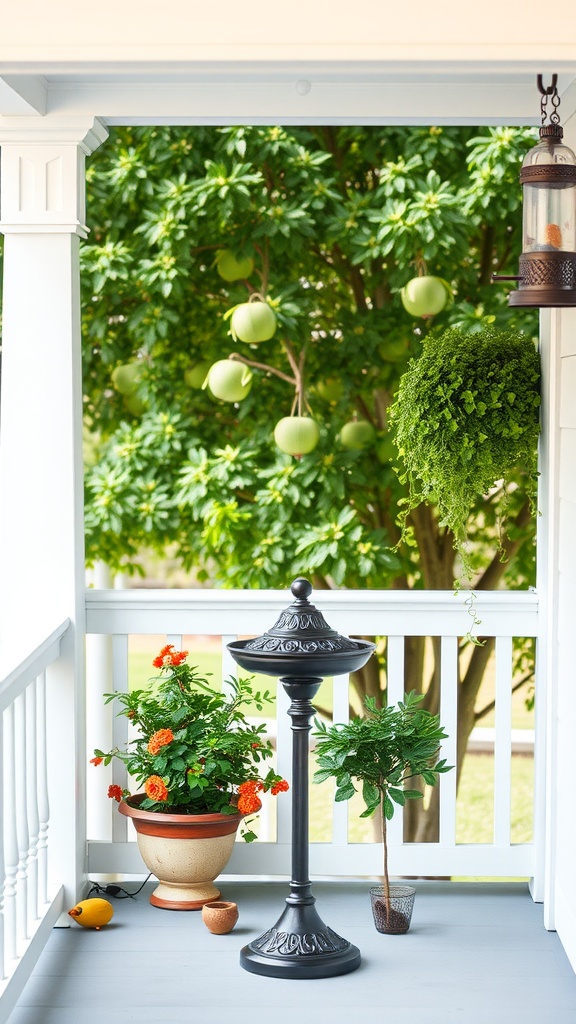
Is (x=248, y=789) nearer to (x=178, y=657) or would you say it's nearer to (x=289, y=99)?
(x=178, y=657)

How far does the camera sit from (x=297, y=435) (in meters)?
4.16

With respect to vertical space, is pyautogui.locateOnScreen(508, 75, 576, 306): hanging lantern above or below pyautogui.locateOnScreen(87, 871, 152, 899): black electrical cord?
above

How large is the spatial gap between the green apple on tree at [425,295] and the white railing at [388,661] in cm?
102

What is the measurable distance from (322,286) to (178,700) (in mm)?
2236

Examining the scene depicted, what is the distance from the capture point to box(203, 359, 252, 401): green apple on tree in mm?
4125

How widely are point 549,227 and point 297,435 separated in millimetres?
1569

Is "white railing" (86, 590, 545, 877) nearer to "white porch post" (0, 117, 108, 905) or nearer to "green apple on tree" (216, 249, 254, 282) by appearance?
"white porch post" (0, 117, 108, 905)

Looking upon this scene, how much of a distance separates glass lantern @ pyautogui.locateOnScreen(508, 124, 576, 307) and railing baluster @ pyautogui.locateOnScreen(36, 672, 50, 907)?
168cm

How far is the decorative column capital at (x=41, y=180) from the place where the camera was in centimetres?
347

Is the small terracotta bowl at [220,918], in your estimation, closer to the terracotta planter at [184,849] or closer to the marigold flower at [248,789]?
the terracotta planter at [184,849]

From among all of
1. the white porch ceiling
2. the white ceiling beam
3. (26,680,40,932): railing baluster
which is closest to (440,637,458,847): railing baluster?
(26,680,40,932): railing baluster

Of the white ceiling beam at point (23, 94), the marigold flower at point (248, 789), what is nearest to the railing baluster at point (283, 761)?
the marigold flower at point (248, 789)

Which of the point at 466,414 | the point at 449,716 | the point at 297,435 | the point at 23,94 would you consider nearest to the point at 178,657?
the point at 449,716
